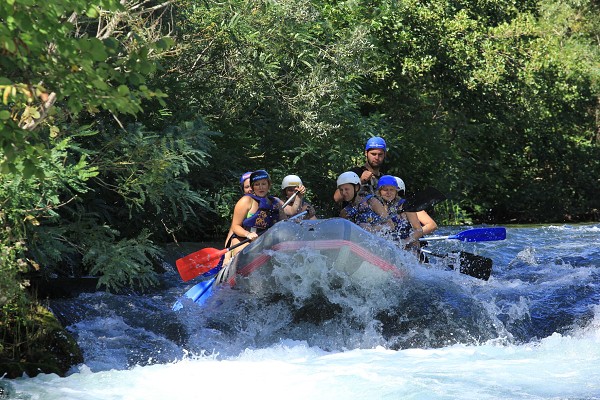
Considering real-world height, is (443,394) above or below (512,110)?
below

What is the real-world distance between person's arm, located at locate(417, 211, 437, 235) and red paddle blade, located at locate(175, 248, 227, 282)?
6.54ft

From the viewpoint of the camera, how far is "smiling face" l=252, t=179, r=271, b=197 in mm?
9250

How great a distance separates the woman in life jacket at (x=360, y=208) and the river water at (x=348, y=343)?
782 millimetres

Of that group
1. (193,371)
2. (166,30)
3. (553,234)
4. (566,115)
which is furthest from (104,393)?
(566,115)

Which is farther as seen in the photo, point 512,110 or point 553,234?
point 512,110

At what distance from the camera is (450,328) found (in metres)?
8.28

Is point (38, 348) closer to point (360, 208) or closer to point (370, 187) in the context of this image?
point (360, 208)

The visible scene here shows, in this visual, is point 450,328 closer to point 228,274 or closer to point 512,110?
point 228,274

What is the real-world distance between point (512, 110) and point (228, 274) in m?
13.6

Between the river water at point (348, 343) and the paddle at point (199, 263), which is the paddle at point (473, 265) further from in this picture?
the paddle at point (199, 263)

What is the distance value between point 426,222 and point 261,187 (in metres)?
1.70

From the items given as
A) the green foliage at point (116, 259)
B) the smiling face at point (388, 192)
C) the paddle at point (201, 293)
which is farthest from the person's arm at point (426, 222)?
the green foliage at point (116, 259)

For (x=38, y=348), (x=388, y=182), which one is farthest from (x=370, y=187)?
(x=38, y=348)

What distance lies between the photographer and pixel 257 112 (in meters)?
14.5
